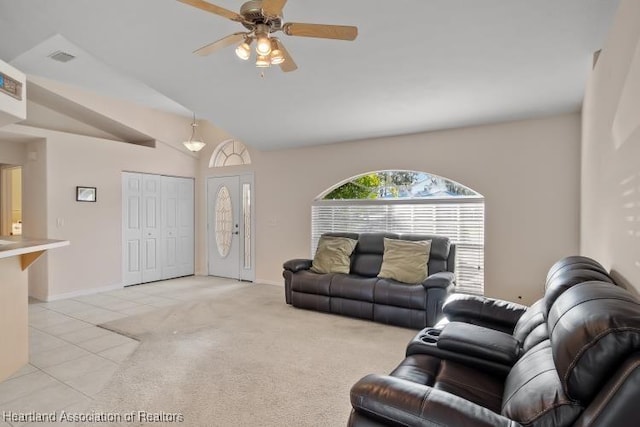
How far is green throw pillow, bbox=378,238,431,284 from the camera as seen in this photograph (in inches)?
168

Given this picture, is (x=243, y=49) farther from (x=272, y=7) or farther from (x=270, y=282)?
(x=270, y=282)

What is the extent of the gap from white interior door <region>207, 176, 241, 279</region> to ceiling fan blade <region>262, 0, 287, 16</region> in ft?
16.0

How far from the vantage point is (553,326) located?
1.40 meters

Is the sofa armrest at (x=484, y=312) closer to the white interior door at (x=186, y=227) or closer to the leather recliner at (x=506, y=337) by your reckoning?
the leather recliner at (x=506, y=337)

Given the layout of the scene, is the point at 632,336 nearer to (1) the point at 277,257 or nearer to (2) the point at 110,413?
(2) the point at 110,413

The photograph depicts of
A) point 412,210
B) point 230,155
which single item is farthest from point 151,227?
point 412,210

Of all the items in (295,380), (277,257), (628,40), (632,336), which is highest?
(628,40)

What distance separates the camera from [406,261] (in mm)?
4391

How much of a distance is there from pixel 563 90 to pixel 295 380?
377 centimetres

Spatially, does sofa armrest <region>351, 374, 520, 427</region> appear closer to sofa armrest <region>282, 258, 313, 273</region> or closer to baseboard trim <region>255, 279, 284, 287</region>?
sofa armrest <region>282, 258, 313, 273</region>

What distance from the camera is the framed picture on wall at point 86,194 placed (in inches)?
221

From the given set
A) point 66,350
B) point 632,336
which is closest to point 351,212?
point 66,350

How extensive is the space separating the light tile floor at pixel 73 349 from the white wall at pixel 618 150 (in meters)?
3.41

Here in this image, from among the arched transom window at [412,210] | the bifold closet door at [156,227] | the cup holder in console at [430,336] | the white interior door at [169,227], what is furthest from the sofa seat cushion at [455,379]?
the white interior door at [169,227]
